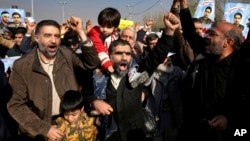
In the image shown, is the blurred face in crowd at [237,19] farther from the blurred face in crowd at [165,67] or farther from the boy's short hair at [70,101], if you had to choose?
the boy's short hair at [70,101]

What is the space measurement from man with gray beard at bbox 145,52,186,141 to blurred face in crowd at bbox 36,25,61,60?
1.44 m

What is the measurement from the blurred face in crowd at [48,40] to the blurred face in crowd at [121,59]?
0.63 metres

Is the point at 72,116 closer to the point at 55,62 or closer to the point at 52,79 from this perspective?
the point at 52,79

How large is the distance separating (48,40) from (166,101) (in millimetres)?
1787

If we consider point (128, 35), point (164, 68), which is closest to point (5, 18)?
point (128, 35)

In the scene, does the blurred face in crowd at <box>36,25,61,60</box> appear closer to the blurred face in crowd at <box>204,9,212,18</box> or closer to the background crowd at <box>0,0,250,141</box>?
the background crowd at <box>0,0,250,141</box>

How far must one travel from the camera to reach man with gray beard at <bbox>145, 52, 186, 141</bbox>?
14.4ft

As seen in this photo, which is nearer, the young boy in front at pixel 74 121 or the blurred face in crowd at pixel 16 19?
the young boy in front at pixel 74 121

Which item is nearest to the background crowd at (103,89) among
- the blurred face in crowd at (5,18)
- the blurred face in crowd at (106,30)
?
the blurred face in crowd at (106,30)

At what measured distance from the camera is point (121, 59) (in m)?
3.65

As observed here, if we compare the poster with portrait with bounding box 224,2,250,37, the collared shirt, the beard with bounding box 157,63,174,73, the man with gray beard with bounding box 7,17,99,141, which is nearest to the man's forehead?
the man with gray beard with bounding box 7,17,99,141

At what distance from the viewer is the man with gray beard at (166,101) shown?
440 cm

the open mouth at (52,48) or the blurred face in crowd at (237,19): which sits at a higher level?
the blurred face in crowd at (237,19)

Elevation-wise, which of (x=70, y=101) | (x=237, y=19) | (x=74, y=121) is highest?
(x=237, y=19)
